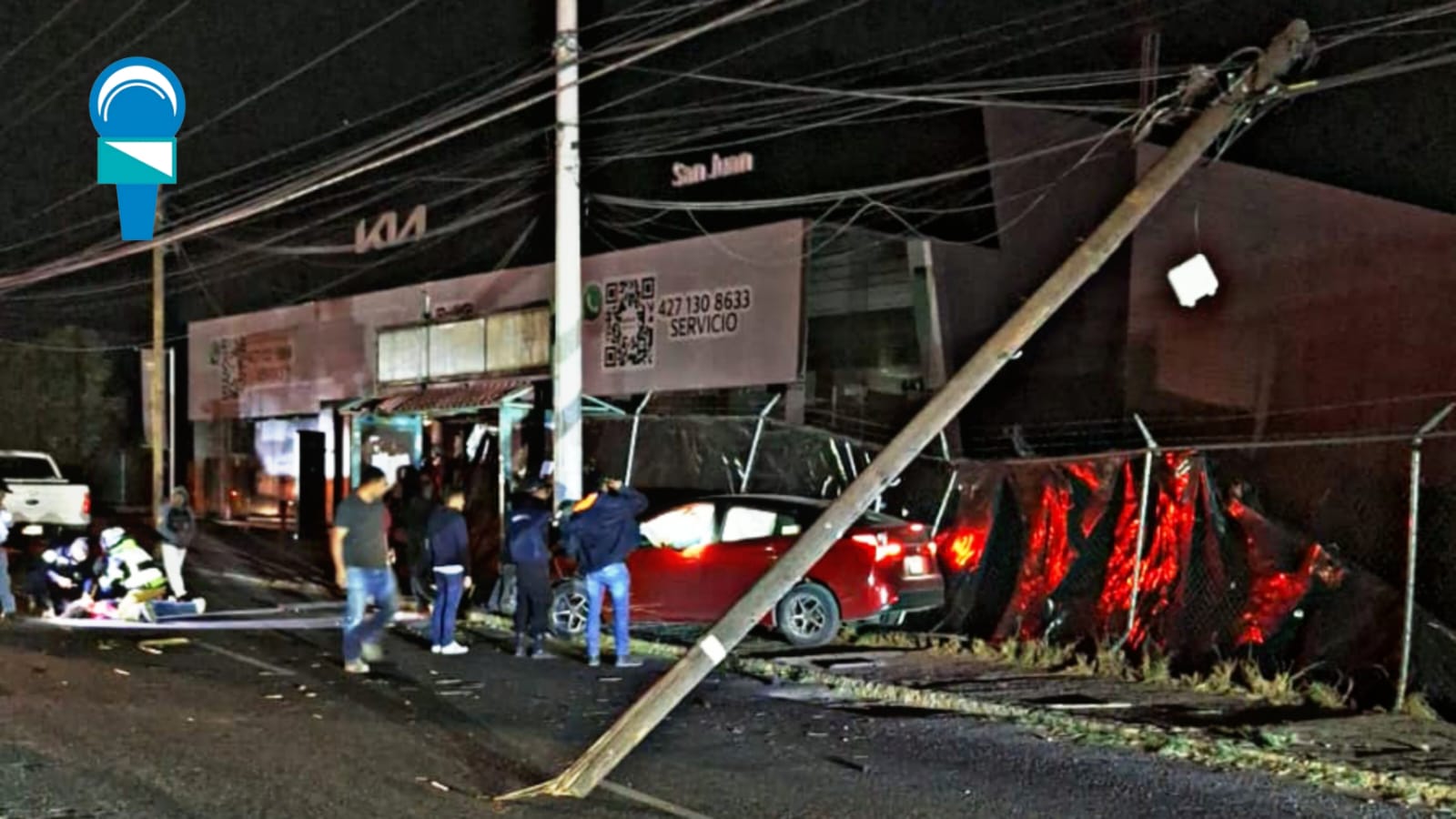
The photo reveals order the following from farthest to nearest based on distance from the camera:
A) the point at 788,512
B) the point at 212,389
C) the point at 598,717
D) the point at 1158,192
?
the point at 212,389 → the point at 788,512 → the point at 598,717 → the point at 1158,192

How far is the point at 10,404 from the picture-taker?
44344 millimetres

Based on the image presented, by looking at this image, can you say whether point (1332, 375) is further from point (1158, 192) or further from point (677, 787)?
point (677, 787)

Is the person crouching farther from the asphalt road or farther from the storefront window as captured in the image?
the storefront window

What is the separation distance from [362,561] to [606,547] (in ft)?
6.35

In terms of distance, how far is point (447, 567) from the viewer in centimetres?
1215

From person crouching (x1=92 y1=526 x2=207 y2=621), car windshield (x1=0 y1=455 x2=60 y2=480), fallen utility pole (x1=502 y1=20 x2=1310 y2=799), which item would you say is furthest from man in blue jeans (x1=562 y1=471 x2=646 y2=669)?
car windshield (x1=0 y1=455 x2=60 y2=480)

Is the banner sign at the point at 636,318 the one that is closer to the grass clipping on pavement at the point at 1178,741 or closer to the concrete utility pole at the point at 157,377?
the concrete utility pole at the point at 157,377

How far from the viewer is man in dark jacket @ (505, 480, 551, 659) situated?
462 inches

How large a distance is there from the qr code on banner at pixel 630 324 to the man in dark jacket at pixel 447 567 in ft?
20.8

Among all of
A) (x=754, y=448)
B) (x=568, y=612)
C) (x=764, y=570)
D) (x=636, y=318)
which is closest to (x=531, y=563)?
(x=568, y=612)

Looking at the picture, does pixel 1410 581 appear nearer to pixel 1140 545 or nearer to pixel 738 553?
pixel 1140 545

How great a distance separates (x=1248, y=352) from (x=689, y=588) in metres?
8.03

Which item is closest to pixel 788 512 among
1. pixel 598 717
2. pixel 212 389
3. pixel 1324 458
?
pixel 598 717

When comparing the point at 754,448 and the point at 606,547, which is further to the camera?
the point at 754,448
